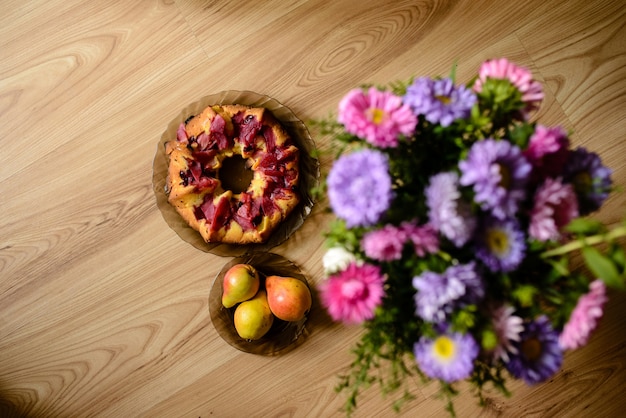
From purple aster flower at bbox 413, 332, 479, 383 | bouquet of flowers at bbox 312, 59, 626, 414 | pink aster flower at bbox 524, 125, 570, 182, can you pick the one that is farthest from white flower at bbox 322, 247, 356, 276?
pink aster flower at bbox 524, 125, 570, 182

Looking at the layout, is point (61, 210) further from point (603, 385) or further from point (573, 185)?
point (603, 385)

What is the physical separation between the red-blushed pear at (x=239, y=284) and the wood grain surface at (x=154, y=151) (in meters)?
0.12

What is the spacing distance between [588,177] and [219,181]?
2.19 feet

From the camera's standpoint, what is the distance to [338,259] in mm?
675

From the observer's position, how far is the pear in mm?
1000

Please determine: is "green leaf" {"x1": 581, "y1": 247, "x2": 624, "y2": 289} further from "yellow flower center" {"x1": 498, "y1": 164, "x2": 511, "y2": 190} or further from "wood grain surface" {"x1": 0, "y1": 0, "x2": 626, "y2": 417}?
"wood grain surface" {"x1": 0, "y1": 0, "x2": 626, "y2": 417}

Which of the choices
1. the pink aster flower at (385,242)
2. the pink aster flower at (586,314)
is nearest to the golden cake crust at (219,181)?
the pink aster flower at (385,242)

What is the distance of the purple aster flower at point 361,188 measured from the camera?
1.85 ft

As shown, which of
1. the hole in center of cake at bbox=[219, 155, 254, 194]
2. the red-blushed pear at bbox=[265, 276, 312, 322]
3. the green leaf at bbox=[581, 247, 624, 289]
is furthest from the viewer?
the hole in center of cake at bbox=[219, 155, 254, 194]

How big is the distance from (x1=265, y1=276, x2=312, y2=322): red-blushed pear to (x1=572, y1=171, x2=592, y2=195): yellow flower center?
530mm

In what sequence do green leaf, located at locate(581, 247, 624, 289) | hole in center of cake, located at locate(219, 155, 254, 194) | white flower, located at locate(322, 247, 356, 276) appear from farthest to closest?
hole in center of cake, located at locate(219, 155, 254, 194) < white flower, located at locate(322, 247, 356, 276) < green leaf, located at locate(581, 247, 624, 289)

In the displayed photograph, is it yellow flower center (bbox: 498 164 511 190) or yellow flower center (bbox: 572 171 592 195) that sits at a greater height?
yellow flower center (bbox: 498 164 511 190)

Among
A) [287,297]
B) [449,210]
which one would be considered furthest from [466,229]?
[287,297]

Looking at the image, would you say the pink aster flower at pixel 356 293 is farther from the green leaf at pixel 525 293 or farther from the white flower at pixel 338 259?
the green leaf at pixel 525 293
